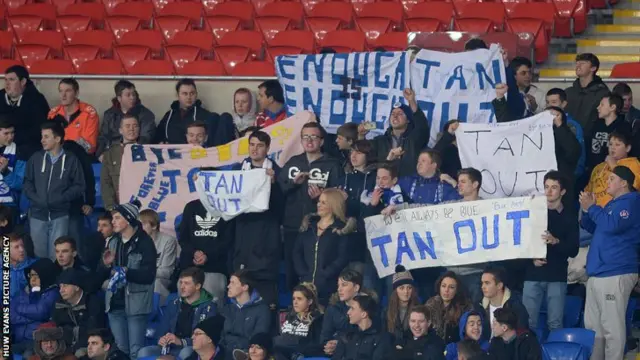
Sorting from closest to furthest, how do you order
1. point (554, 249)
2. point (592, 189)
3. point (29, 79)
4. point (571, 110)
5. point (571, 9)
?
point (554, 249)
point (592, 189)
point (571, 110)
point (29, 79)
point (571, 9)

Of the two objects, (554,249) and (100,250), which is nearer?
(554,249)

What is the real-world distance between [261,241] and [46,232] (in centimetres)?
230

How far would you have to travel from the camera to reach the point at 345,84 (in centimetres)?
1549

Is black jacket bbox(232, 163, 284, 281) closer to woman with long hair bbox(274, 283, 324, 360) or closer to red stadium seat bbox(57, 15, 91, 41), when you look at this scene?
woman with long hair bbox(274, 283, 324, 360)

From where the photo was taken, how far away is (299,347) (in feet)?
43.1

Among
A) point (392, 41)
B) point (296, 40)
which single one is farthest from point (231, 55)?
point (392, 41)

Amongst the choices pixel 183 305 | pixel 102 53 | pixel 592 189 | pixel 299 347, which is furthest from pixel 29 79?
pixel 592 189

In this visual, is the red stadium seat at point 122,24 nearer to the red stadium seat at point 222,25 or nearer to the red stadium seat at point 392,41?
the red stadium seat at point 222,25

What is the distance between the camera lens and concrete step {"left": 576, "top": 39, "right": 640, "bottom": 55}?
17.7 meters

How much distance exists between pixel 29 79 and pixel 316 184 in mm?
3847

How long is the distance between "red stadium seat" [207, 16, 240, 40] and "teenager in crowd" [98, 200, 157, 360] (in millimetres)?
5231

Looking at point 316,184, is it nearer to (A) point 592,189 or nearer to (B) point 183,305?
(B) point 183,305

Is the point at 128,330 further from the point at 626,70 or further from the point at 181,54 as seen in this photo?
the point at 626,70

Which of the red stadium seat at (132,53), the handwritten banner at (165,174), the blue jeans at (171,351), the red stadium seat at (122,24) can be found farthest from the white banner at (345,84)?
the red stadium seat at (122,24)
